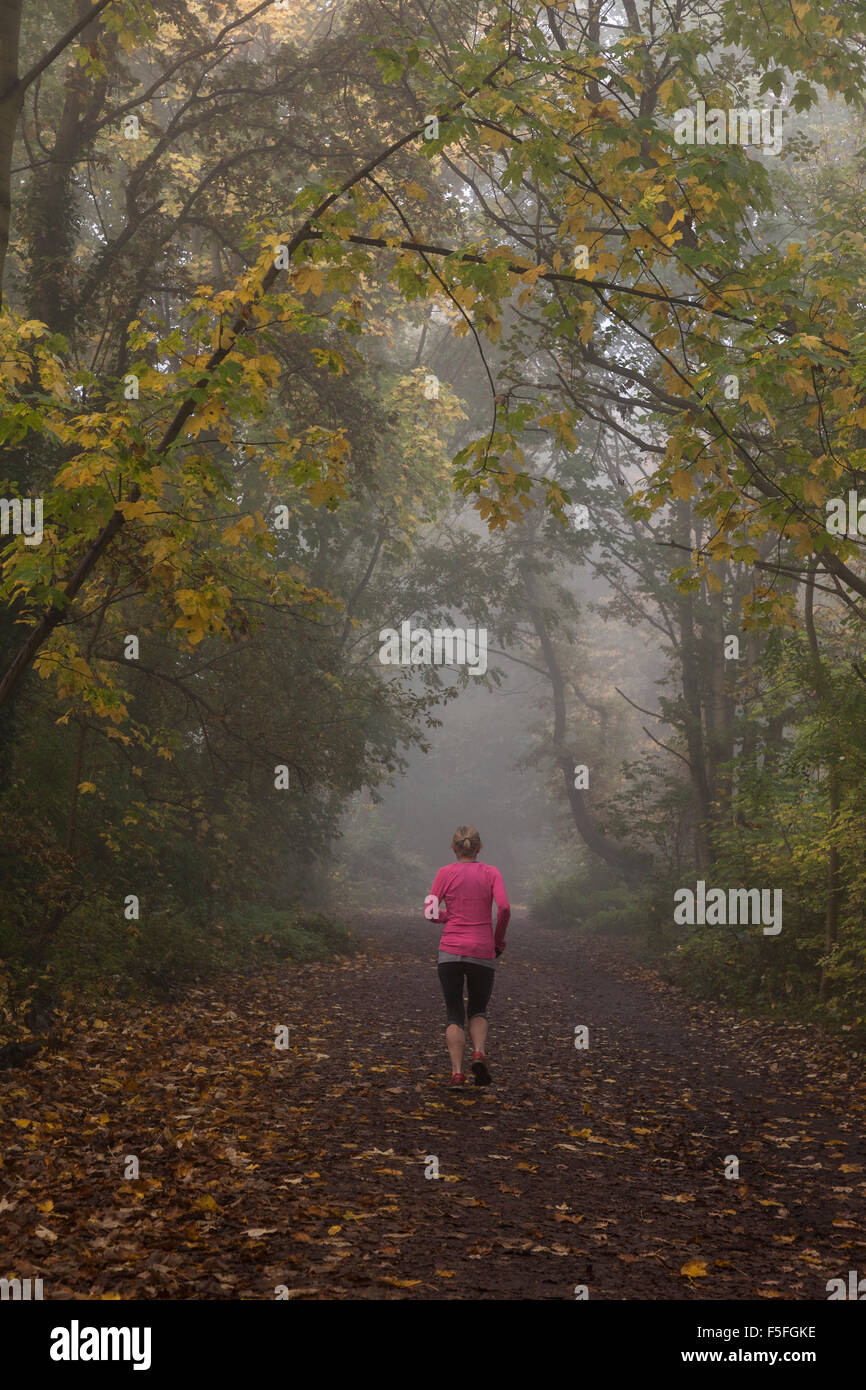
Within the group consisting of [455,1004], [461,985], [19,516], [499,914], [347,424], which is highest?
[347,424]

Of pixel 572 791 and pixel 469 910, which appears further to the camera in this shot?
pixel 572 791

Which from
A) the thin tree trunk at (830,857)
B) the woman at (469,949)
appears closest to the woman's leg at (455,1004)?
the woman at (469,949)

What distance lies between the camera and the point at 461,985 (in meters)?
7.91

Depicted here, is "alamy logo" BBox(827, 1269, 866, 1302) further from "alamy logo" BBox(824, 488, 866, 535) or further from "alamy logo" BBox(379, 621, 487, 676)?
"alamy logo" BBox(379, 621, 487, 676)

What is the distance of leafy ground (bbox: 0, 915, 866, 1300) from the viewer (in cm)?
443

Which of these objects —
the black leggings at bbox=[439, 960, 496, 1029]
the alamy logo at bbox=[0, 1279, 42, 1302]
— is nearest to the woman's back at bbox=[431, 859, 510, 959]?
the black leggings at bbox=[439, 960, 496, 1029]

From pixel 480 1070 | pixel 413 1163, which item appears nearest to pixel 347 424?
pixel 480 1070

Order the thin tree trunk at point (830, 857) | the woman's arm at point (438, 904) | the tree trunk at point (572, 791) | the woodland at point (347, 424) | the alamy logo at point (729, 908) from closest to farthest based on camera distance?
the woodland at point (347, 424), the woman's arm at point (438, 904), the thin tree trunk at point (830, 857), the alamy logo at point (729, 908), the tree trunk at point (572, 791)

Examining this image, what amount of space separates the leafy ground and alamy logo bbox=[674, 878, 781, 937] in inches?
90.3

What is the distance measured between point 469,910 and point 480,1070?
1249mm

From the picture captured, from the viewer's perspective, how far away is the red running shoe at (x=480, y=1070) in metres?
7.87

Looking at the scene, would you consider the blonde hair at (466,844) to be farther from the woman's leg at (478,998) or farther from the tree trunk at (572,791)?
the tree trunk at (572,791)
